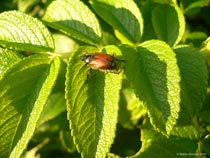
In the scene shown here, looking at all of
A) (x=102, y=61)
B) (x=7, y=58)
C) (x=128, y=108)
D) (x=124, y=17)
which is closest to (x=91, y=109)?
(x=102, y=61)

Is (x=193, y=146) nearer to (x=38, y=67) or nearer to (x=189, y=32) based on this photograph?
(x=38, y=67)

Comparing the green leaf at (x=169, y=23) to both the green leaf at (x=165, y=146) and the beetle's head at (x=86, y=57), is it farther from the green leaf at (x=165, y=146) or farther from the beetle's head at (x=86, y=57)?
the beetle's head at (x=86, y=57)

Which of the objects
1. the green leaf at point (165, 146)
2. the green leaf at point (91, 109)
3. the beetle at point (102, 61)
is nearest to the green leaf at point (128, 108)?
the green leaf at point (165, 146)

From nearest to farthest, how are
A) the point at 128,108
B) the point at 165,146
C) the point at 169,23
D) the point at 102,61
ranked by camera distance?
1. the point at 102,61
2. the point at 165,146
3. the point at 169,23
4. the point at 128,108

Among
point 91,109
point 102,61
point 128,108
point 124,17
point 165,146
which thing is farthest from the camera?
point 128,108

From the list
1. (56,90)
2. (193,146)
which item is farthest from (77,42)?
(193,146)

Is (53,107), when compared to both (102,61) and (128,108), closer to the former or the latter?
(128,108)
